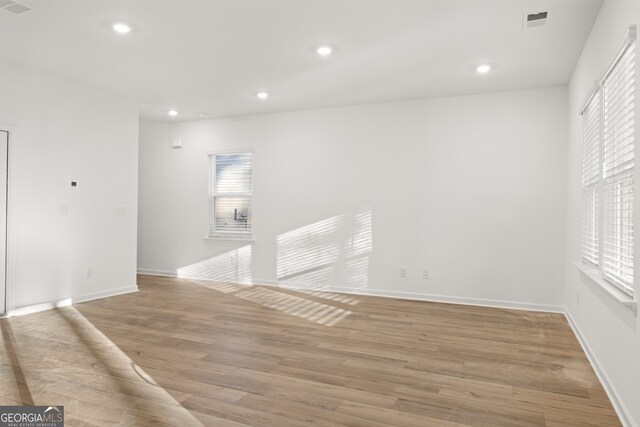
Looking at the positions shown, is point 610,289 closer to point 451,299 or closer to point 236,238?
point 451,299

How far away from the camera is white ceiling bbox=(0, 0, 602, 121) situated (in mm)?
3283

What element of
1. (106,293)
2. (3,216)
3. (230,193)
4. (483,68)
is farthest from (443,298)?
(3,216)

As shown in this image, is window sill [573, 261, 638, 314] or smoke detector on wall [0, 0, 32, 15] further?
smoke detector on wall [0, 0, 32, 15]

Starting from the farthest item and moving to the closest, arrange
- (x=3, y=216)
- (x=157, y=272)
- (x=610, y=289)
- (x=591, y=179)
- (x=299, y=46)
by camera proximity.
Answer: (x=157, y=272)
(x=3, y=216)
(x=299, y=46)
(x=591, y=179)
(x=610, y=289)

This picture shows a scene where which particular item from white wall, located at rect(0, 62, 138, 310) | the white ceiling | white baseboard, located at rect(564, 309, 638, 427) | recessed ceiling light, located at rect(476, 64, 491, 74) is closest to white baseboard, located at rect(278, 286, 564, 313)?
white baseboard, located at rect(564, 309, 638, 427)

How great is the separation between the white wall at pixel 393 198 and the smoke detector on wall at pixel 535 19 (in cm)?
190

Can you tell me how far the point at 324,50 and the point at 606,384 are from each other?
3442mm

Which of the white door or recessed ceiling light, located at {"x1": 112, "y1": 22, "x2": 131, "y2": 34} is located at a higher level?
recessed ceiling light, located at {"x1": 112, "y1": 22, "x2": 131, "y2": 34}

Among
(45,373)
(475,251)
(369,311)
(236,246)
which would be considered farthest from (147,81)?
(475,251)

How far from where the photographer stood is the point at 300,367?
313cm

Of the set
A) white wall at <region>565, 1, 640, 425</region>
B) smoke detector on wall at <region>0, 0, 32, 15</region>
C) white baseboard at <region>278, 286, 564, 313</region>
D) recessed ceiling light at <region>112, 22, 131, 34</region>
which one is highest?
smoke detector on wall at <region>0, 0, 32, 15</region>

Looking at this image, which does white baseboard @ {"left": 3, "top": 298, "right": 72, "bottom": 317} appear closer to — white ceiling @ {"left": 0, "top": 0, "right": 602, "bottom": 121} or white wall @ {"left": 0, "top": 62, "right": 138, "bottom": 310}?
white wall @ {"left": 0, "top": 62, "right": 138, "bottom": 310}

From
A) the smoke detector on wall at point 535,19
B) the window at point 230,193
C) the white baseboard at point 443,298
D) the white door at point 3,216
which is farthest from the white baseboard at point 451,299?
the white door at point 3,216

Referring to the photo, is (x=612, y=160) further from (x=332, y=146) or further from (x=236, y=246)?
(x=236, y=246)
